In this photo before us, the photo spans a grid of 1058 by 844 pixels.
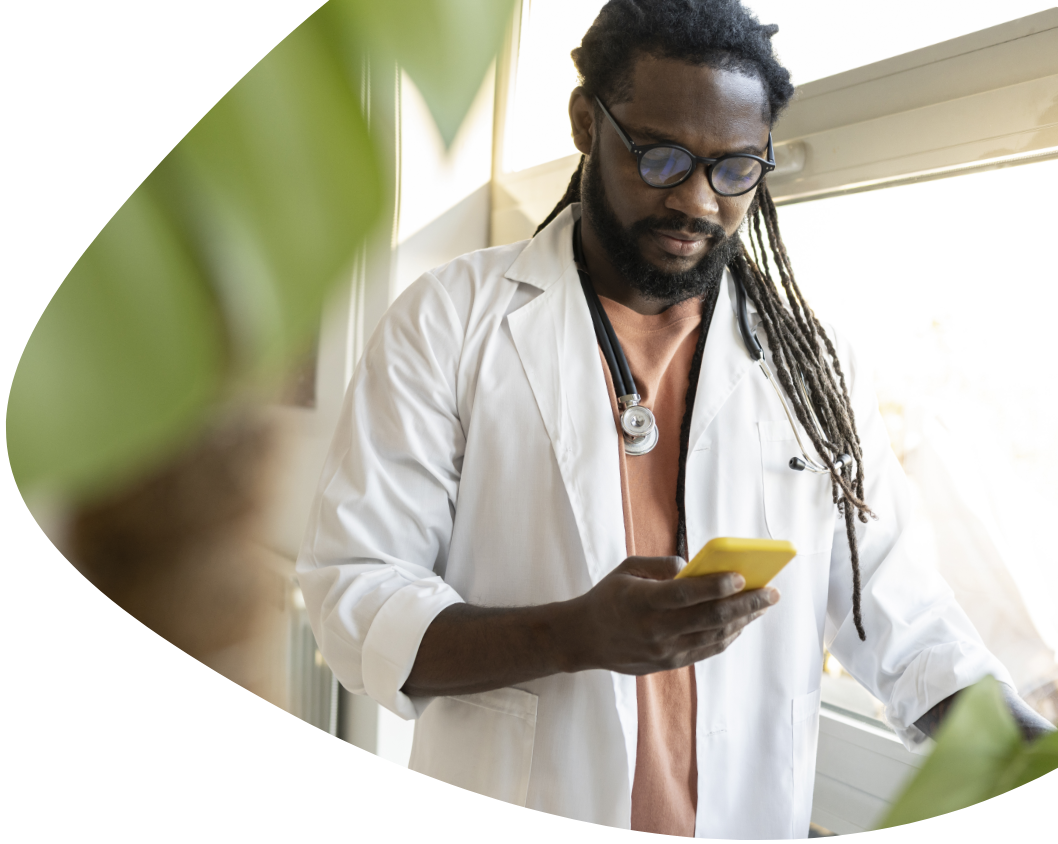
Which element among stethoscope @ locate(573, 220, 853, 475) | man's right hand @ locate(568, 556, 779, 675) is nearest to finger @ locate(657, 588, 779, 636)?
man's right hand @ locate(568, 556, 779, 675)

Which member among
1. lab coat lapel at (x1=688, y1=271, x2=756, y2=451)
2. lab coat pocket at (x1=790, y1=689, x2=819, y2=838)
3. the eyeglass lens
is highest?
the eyeglass lens

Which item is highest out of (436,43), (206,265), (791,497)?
(436,43)

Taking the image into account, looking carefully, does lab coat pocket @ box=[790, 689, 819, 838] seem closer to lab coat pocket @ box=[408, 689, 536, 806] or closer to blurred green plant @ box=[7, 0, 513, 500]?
lab coat pocket @ box=[408, 689, 536, 806]

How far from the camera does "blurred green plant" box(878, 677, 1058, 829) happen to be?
0.70 feet

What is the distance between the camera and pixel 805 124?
922 millimetres

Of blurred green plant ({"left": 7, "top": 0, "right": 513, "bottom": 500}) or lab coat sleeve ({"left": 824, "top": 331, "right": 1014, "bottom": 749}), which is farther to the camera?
lab coat sleeve ({"left": 824, "top": 331, "right": 1014, "bottom": 749})

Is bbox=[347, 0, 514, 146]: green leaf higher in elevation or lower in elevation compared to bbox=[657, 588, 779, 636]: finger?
higher

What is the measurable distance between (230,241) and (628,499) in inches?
17.3

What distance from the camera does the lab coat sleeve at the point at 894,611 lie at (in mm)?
652

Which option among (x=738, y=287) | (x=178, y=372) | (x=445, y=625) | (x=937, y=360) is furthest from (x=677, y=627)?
(x=937, y=360)

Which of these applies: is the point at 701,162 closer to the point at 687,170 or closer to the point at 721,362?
the point at 687,170

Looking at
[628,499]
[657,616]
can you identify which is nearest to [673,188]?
[628,499]

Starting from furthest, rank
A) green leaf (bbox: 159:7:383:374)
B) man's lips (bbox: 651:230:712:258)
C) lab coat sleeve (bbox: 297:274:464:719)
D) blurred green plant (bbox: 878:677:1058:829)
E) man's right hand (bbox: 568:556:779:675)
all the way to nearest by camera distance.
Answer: man's lips (bbox: 651:230:712:258)
lab coat sleeve (bbox: 297:274:464:719)
man's right hand (bbox: 568:556:779:675)
green leaf (bbox: 159:7:383:374)
blurred green plant (bbox: 878:677:1058:829)

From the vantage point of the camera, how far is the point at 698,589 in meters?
0.42
